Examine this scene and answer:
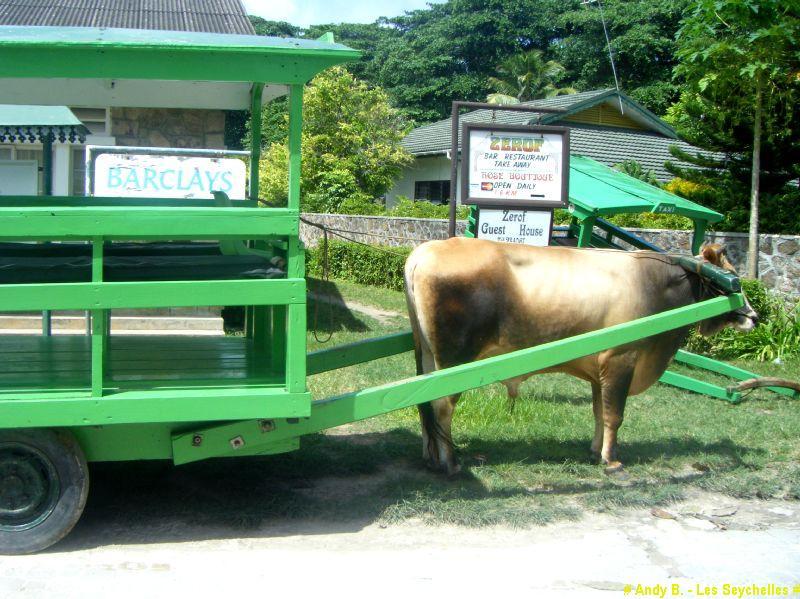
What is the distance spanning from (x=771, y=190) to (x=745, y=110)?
159 cm

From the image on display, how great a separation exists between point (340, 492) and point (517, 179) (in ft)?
15.4

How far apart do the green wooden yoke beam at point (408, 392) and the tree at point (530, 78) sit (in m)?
37.4

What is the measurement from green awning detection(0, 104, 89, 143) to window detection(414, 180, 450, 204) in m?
19.6

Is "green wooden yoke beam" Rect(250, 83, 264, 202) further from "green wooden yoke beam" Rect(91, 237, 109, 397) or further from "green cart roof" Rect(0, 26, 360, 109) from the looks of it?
"green wooden yoke beam" Rect(91, 237, 109, 397)

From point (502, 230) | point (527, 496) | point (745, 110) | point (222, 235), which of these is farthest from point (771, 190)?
point (222, 235)

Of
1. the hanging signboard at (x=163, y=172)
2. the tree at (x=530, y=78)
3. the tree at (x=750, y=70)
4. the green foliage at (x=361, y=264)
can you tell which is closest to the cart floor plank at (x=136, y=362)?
the hanging signboard at (x=163, y=172)

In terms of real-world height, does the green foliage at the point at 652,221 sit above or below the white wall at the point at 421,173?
below

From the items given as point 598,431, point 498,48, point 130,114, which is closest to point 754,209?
point 598,431

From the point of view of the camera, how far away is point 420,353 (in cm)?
575

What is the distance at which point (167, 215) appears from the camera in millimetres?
4152

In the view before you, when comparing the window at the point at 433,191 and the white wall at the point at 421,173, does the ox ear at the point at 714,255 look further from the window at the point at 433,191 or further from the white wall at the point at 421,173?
the window at the point at 433,191

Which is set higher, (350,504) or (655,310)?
(655,310)

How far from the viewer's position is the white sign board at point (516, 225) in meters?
9.06

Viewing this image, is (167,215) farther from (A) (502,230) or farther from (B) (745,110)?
(B) (745,110)
